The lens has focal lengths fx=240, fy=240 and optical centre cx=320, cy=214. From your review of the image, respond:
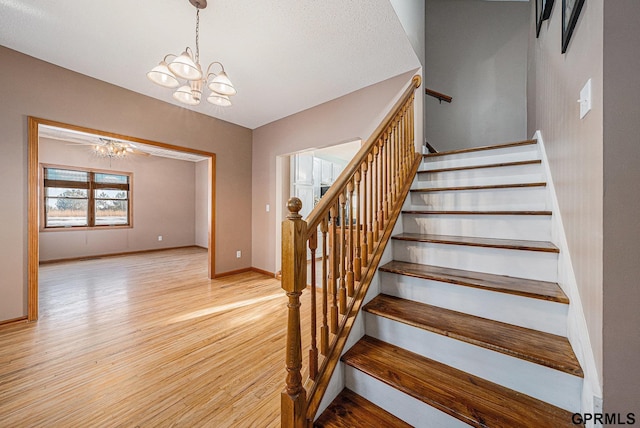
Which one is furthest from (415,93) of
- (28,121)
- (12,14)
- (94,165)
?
(94,165)

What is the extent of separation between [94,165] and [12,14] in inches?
184

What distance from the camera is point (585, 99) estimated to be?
3.07 ft

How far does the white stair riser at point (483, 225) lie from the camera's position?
1.55m

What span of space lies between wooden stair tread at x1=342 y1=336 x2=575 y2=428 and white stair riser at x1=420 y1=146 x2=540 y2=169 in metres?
1.90

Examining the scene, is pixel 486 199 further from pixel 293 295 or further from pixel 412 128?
pixel 293 295

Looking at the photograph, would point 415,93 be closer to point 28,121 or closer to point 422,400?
point 422,400

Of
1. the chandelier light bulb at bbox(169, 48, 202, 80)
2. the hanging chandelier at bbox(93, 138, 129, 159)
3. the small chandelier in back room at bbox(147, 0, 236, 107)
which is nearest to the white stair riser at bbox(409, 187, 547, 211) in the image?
the small chandelier in back room at bbox(147, 0, 236, 107)

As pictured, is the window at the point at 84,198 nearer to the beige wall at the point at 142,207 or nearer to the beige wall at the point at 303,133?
the beige wall at the point at 142,207

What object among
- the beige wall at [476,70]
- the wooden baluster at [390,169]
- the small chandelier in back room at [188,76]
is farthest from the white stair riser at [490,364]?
the beige wall at [476,70]

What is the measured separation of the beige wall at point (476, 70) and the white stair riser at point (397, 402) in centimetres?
359

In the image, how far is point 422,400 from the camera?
3.34 feet
